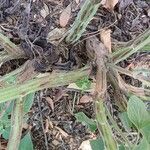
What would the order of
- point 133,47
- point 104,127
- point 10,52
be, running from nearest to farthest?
point 104,127
point 133,47
point 10,52

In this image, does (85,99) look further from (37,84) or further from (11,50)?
(37,84)

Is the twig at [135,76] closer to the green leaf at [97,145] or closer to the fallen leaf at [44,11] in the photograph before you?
the green leaf at [97,145]

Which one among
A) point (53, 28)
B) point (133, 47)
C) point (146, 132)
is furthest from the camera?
point (53, 28)

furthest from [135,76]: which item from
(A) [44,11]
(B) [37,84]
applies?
(A) [44,11]

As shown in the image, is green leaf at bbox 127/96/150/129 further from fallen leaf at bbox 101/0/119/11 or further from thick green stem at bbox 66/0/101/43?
fallen leaf at bbox 101/0/119/11

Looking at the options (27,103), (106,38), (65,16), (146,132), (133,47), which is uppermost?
(65,16)

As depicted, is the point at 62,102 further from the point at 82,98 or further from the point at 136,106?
the point at 136,106

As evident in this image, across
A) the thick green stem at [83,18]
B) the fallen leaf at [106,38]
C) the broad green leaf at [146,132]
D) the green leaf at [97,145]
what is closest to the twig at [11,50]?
the thick green stem at [83,18]

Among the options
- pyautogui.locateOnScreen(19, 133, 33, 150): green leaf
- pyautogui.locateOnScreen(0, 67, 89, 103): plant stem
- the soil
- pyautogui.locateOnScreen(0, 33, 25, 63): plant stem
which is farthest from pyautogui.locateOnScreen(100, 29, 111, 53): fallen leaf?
pyautogui.locateOnScreen(19, 133, 33, 150): green leaf
